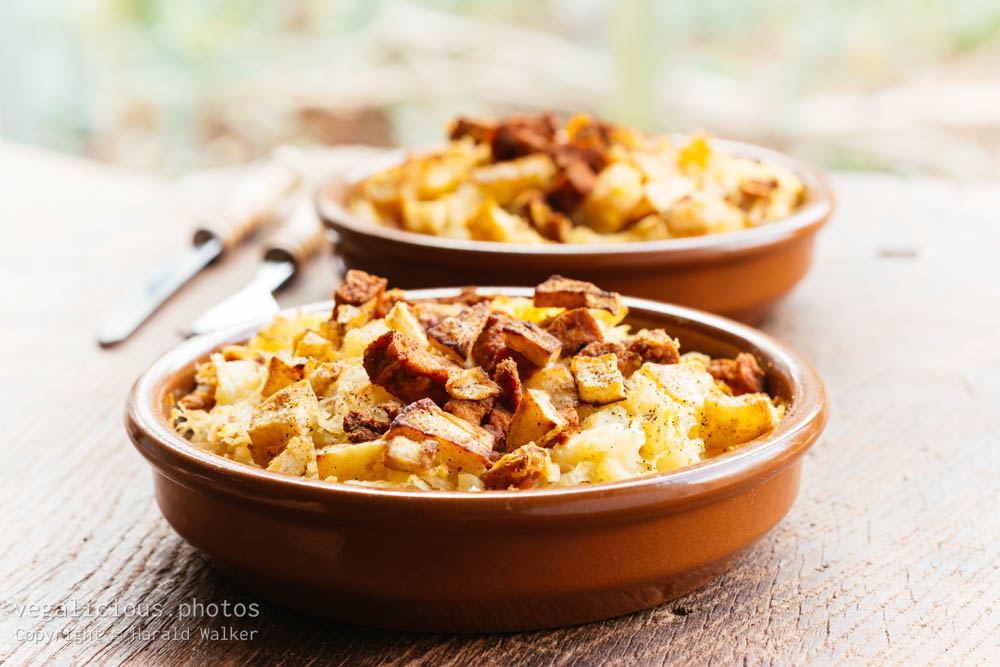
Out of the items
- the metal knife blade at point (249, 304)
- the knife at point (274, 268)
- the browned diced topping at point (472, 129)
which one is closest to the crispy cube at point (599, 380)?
the metal knife blade at point (249, 304)

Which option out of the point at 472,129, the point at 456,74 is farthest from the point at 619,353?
the point at 456,74

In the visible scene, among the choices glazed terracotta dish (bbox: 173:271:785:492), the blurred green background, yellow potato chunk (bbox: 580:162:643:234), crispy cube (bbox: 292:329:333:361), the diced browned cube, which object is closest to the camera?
glazed terracotta dish (bbox: 173:271:785:492)

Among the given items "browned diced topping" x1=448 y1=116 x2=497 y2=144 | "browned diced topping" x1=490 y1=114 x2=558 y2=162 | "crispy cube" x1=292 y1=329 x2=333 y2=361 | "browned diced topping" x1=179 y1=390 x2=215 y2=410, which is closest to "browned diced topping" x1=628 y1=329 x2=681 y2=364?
"crispy cube" x1=292 y1=329 x2=333 y2=361

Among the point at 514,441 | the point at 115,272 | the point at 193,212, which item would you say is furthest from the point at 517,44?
the point at 514,441

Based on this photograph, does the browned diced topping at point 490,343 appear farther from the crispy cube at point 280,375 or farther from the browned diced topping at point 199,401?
the browned diced topping at point 199,401

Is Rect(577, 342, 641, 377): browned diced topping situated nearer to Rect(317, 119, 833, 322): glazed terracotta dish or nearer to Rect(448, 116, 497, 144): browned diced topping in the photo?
Rect(317, 119, 833, 322): glazed terracotta dish
